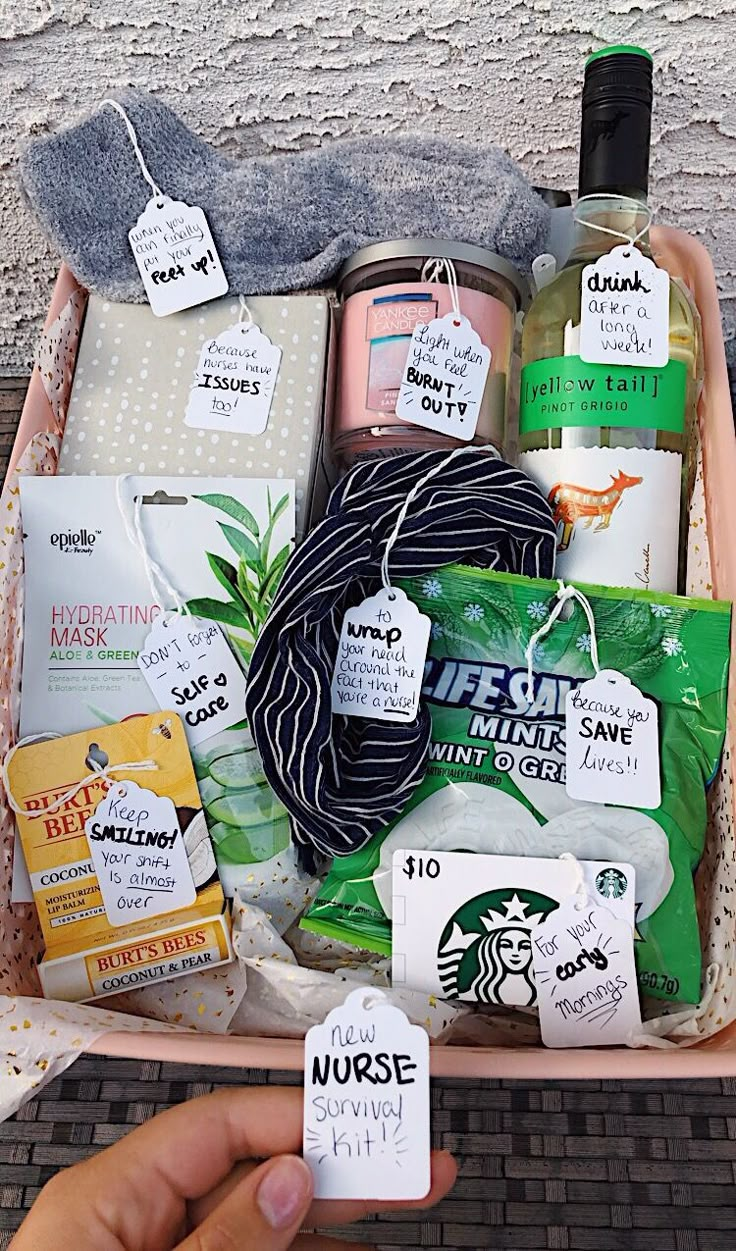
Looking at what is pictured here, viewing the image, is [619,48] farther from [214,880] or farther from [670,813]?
[214,880]

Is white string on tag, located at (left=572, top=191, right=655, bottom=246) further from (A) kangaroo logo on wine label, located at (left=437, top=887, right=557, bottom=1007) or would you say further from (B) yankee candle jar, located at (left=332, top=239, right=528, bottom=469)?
(A) kangaroo logo on wine label, located at (left=437, top=887, right=557, bottom=1007)

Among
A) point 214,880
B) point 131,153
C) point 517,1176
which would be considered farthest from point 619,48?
point 517,1176

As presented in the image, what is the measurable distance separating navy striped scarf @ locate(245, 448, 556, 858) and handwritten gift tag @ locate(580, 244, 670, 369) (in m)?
0.12

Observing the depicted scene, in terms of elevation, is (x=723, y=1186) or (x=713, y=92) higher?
(x=713, y=92)

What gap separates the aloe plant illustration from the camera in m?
0.72

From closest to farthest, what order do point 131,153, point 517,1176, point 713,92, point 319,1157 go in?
1. point 319,1157
2. point 517,1176
3. point 131,153
4. point 713,92

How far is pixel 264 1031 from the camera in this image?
0.68m

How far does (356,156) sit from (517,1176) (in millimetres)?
754

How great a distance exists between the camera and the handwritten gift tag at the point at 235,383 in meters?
0.78

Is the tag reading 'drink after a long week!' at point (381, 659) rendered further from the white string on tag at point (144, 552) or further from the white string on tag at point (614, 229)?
the white string on tag at point (614, 229)

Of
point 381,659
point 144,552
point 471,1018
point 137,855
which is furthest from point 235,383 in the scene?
point 471,1018

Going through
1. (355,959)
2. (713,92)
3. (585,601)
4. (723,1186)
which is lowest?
(723,1186)

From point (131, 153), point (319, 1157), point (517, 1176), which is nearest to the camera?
point (319, 1157)

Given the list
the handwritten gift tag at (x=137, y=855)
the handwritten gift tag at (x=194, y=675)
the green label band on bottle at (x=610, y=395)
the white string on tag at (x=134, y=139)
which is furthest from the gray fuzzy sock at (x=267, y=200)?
the handwritten gift tag at (x=137, y=855)
